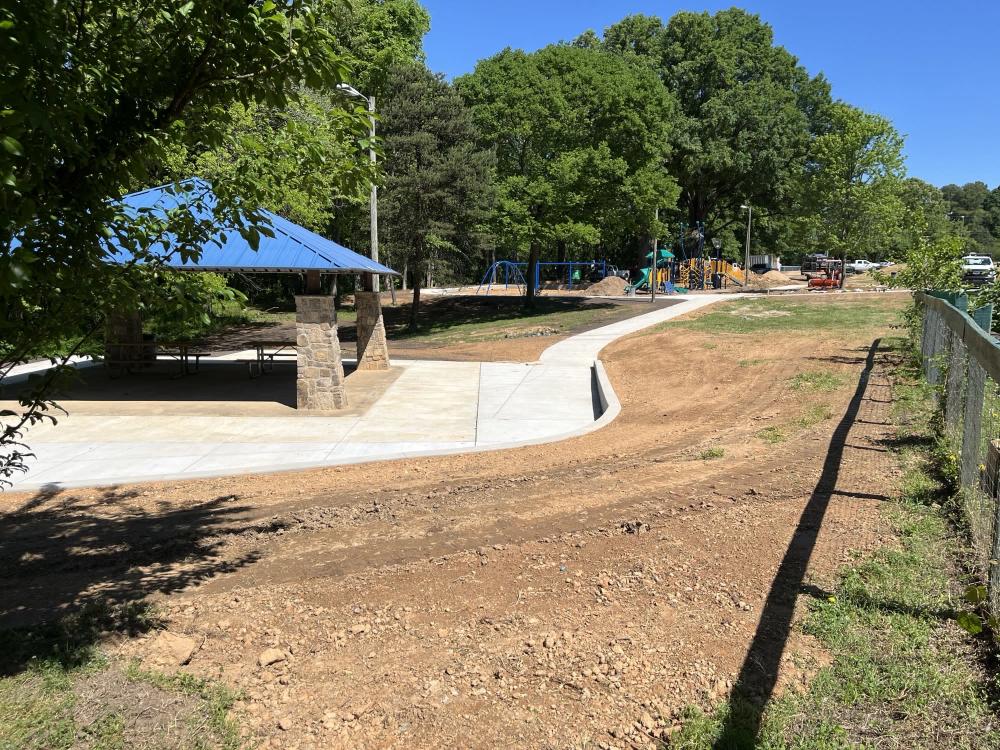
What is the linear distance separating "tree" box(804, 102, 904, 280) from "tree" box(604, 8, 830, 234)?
258 inches

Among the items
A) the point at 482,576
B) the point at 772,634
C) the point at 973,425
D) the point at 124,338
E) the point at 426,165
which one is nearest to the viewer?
the point at 772,634

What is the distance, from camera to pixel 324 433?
10.5 m

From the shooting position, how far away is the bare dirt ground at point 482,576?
347cm

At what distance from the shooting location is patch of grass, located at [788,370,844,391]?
11.1m

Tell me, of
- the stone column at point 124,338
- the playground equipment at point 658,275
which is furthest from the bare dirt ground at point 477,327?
the playground equipment at point 658,275

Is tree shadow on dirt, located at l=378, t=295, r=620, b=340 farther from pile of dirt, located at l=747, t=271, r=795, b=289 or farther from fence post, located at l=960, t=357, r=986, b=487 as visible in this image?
fence post, located at l=960, t=357, r=986, b=487

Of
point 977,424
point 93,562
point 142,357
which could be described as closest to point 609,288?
Result: point 142,357

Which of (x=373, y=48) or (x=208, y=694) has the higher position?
(x=373, y=48)

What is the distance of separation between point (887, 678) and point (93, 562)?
5.32 m

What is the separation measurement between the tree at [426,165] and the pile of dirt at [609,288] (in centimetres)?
1577

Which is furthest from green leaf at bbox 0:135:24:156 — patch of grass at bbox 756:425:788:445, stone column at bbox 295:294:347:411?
stone column at bbox 295:294:347:411

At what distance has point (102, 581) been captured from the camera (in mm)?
4965

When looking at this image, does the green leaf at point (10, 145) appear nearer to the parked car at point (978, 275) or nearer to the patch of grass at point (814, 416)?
the patch of grass at point (814, 416)

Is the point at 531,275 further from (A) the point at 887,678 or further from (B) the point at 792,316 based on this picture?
(A) the point at 887,678
